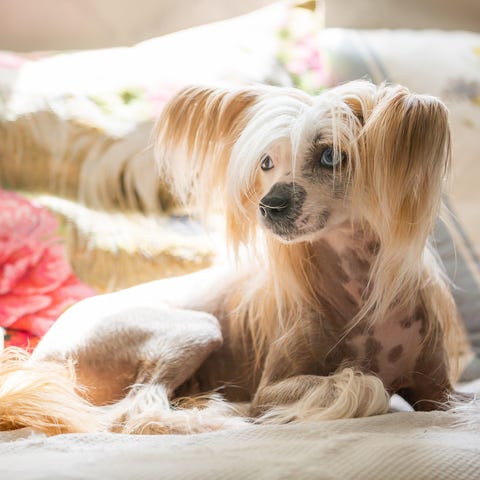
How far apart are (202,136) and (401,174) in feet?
0.94

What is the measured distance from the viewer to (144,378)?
1083 mm

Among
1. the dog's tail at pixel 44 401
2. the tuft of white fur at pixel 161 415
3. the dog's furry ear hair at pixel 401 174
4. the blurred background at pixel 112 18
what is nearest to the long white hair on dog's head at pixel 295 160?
the dog's furry ear hair at pixel 401 174

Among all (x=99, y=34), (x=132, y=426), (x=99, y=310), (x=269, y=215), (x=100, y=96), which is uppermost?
(x=99, y=34)

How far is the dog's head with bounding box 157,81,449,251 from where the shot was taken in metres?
0.87

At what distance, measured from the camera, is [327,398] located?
97 cm

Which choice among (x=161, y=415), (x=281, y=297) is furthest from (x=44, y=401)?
(x=281, y=297)

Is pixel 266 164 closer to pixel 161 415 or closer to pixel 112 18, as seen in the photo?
pixel 161 415

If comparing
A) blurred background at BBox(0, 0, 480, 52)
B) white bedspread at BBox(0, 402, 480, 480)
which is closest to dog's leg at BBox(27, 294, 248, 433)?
white bedspread at BBox(0, 402, 480, 480)

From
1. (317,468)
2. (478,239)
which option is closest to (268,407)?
(317,468)

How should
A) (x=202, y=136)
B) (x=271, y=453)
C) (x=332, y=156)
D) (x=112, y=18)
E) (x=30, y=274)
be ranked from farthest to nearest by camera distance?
(x=112, y=18)
(x=30, y=274)
(x=202, y=136)
(x=332, y=156)
(x=271, y=453)

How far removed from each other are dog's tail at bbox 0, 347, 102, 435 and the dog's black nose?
36cm

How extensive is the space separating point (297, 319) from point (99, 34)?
0.94 metres

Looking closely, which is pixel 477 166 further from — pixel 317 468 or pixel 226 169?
pixel 317 468

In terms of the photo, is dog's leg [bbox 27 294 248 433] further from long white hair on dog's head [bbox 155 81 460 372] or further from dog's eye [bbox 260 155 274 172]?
dog's eye [bbox 260 155 274 172]
